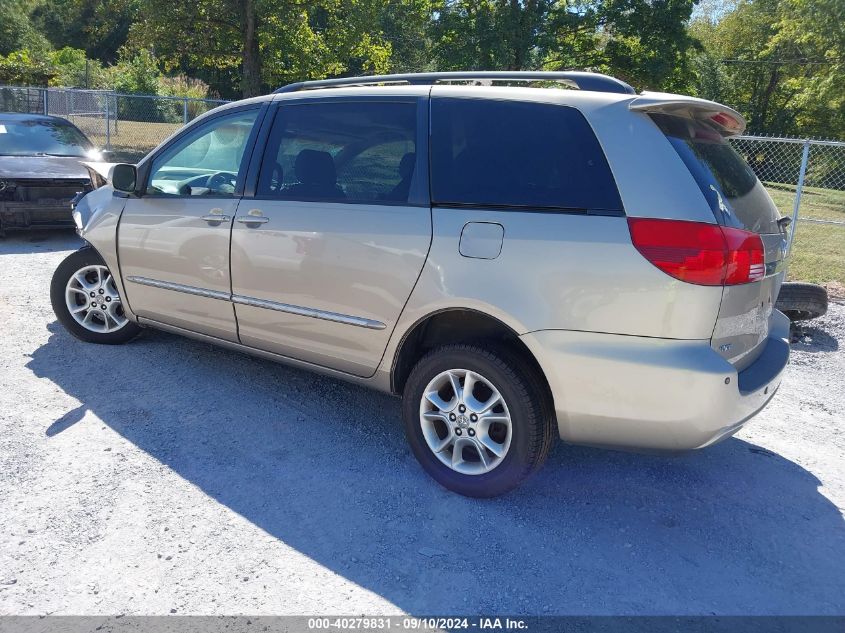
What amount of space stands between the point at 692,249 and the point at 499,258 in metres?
0.83

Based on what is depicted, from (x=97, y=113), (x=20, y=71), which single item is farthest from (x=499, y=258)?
(x=20, y=71)

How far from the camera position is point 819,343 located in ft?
21.0

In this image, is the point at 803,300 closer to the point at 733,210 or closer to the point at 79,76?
the point at 733,210

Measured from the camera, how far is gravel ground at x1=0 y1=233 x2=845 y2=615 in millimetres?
2762

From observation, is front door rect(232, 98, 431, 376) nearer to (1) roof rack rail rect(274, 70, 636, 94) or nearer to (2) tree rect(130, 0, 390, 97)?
(1) roof rack rail rect(274, 70, 636, 94)

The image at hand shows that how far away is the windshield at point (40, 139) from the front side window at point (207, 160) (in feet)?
19.3

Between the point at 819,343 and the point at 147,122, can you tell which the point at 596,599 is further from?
the point at 147,122

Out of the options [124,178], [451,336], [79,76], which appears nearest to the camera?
[451,336]

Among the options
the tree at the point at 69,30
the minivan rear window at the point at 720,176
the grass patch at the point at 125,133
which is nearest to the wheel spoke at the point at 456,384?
the minivan rear window at the point at 720,176

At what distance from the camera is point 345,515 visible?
328 centimetres

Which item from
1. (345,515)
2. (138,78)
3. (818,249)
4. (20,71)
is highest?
(138,78)

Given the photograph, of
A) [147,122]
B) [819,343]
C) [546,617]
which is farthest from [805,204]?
[546,617]

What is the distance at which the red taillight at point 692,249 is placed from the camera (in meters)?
2.84

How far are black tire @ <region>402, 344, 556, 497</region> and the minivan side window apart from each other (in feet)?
2.86
